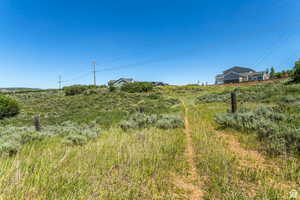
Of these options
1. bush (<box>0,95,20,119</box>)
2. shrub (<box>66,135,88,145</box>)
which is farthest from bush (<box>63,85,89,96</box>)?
shrub (<box>66,135,88,145</box>)

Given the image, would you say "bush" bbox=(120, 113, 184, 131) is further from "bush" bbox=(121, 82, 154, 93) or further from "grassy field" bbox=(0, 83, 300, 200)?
"bush" bbox=(121, 82, 154, 93)

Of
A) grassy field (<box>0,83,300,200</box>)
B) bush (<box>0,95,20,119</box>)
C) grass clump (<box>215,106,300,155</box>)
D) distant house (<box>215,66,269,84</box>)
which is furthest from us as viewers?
distant house (<box>215,66,269,84</box>)

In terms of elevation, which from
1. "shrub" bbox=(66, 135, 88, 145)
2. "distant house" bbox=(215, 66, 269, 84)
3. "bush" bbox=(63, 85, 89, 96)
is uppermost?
"distant house" bbox=(215, 66, 269, 84)

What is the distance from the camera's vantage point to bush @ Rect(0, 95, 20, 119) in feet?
49.1

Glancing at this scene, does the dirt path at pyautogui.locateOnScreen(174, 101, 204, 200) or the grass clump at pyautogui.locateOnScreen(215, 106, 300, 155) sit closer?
the dirt path at pyautogui.locateOnScreen(174, 101, 204, 200)

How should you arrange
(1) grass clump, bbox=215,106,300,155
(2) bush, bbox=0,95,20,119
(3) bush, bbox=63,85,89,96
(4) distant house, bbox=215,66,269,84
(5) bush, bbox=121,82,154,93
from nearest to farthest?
(1) grass clump, bbox=215,106,300,155 → (2) bush, bbox=0,95,20,119 → (5) bush, bbox=121,82,154,93 → (3) bush, bbox=63,85,89,96 → (4) distant house, bbox=215,66,269,84

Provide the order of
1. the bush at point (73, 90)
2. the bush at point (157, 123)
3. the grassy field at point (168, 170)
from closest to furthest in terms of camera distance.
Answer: the grassy field at point (168, 170)
the bush at point (157, 123)
the bush at point (73, 90)

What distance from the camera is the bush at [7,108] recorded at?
15.0 m

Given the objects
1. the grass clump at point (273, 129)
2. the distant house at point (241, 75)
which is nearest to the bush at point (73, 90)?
the grass clump at point (273, 129)

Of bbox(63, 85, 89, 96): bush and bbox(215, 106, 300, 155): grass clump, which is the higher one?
bbox(63, 85, 89, 96): bush

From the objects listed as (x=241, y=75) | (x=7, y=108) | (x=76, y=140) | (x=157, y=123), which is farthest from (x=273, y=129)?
(x=241, y=75)

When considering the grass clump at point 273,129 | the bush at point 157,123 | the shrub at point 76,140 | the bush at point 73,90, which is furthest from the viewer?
the bush at point 73,90

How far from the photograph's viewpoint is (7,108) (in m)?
15.3

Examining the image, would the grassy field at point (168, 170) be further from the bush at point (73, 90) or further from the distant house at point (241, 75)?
the distant house at point (241, 75)
